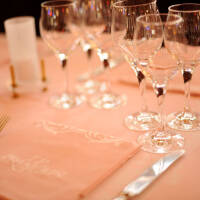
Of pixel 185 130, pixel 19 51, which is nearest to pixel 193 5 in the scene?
pixel 185 130

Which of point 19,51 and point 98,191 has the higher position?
point 19,51

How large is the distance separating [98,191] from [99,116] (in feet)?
1.41

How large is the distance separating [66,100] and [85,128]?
262mm

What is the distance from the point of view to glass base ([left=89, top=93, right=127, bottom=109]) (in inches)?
51.8

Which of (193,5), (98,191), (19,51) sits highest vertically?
(193,5)

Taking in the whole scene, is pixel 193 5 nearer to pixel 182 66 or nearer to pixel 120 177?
pixel 182 66

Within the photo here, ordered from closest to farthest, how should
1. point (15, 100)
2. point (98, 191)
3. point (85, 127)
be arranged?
point (98, 191), point (85, 127), point (15, 100)

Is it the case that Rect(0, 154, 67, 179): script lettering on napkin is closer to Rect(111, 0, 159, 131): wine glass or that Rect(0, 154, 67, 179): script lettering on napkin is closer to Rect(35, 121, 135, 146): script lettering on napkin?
Rect(35, 121, 135, 146): script lettering on napkin

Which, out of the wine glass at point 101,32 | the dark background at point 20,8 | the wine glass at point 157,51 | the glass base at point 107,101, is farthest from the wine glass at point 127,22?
the dark background at point 20,8

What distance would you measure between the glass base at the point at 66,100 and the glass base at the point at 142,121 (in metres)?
0.25

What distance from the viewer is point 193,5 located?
1053 mm

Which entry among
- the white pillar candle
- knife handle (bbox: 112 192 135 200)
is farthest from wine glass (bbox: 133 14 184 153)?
the white pillar candle

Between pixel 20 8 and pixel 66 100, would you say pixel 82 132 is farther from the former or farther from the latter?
pixel 20 8

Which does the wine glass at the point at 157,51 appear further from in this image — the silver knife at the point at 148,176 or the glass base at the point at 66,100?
the glass base at the point at 66,100
